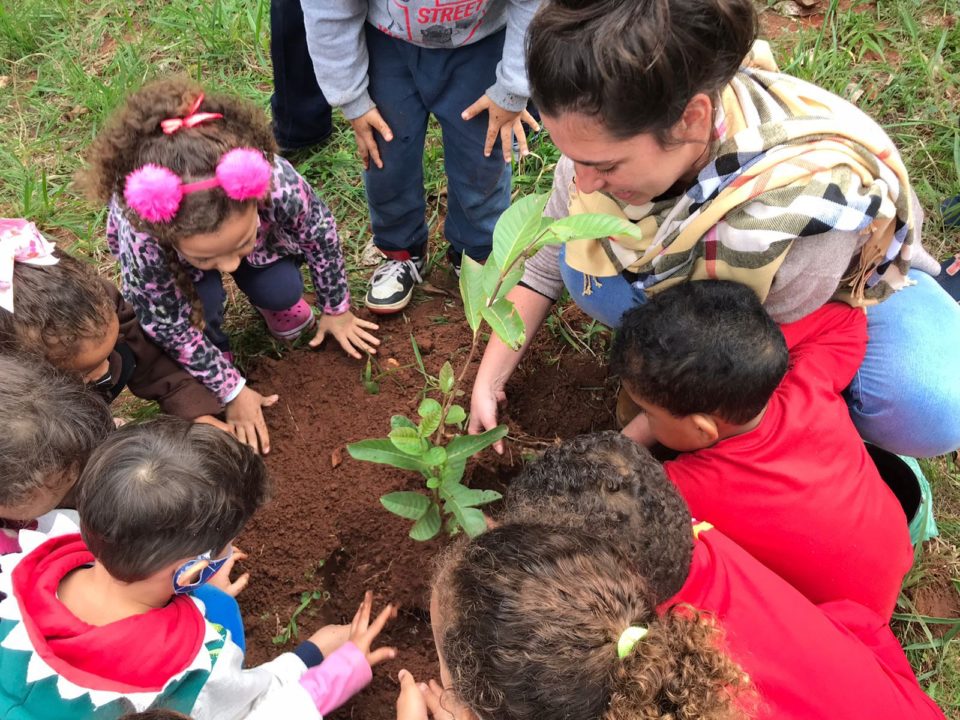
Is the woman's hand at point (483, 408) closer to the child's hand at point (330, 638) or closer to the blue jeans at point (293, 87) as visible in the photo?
the child's hand at point (330, 638)

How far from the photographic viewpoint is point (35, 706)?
1.35 meters

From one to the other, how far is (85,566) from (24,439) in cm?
28

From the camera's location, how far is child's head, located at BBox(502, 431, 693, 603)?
55.8 inches

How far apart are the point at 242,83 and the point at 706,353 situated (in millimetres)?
2406

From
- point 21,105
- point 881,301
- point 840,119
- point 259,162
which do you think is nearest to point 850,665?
point 881,301

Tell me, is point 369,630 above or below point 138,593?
below

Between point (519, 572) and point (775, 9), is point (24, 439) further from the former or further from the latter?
point (775, 9)

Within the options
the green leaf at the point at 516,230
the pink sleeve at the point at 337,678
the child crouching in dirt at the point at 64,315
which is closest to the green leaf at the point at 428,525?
the pink sleeve at the point at 337,678

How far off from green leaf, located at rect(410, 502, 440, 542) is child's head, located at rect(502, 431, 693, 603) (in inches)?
8.6

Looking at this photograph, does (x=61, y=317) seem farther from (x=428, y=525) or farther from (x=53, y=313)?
(x=428, y=525)

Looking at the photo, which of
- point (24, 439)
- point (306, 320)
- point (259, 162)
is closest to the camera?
point (24, 439)

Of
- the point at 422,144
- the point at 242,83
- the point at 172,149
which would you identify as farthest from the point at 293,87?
the point at 172,149

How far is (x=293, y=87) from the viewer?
2.71 meters

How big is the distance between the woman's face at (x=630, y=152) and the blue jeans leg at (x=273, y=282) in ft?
3.30
